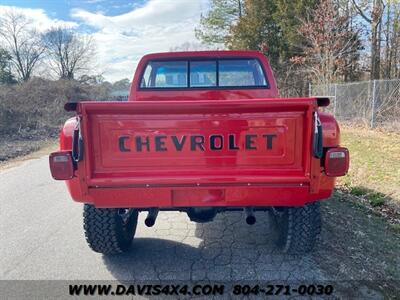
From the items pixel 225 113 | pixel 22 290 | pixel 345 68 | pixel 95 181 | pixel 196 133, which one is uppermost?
pixel 345 68

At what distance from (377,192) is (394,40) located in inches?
533

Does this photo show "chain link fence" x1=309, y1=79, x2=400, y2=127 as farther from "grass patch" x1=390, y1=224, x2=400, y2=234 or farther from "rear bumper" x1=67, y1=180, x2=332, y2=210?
"rear bumper" x1=67, y1=180, x2=332, y2=210

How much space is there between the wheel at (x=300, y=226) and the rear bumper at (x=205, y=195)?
518 millimetres

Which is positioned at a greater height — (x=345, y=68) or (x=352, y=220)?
(x=345, y=68)

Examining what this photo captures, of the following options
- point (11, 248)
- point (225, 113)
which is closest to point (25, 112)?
point (11, 248)

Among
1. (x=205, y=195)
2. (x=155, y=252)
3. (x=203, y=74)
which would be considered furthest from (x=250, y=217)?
(x=203, y=74)

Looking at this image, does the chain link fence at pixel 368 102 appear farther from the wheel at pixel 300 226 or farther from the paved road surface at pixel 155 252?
the wheel at pixel 300 226

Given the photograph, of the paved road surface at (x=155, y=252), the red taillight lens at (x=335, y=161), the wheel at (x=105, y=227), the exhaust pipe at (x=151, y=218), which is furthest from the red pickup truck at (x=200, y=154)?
the paved road surface at (x=155, y=252)

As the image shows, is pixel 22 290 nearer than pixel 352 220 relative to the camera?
Yes

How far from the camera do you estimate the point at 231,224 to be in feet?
13.8

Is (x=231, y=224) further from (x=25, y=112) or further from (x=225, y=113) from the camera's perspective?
(x=25, y=112)

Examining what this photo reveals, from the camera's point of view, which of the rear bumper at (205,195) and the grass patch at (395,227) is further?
the grass patch at (395,227)

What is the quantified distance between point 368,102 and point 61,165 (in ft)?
41.2

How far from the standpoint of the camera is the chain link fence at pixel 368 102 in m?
11.4
